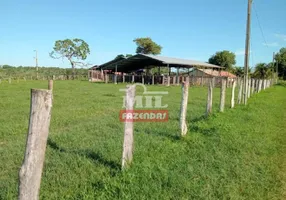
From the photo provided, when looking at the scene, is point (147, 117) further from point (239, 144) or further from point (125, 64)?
point (125, 64)

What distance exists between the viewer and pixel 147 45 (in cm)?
7281

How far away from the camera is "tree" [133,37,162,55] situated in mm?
72562

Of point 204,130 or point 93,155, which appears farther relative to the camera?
point 204,130

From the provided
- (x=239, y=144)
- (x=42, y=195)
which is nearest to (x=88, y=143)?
(x=42, y=195)

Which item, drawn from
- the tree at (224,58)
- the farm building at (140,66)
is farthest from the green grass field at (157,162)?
the tree at (224,58)

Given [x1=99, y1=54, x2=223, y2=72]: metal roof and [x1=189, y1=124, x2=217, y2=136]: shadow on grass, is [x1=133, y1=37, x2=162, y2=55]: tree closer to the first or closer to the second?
[x1=99, y1=54, x2=223, y2=72]: metal roof

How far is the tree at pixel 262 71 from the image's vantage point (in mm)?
49000

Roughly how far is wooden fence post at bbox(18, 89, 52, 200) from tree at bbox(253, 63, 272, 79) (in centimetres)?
5210

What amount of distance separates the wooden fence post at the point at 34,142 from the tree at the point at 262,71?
52.1 meters

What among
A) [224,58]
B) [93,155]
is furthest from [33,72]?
[93,155]

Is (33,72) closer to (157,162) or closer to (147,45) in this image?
(147,45)

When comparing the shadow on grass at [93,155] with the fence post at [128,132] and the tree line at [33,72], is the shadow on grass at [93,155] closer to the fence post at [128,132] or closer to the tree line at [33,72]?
the fence post at [128,132]

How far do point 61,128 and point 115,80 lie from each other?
92.8 ft

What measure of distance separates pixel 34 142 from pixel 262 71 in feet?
178
